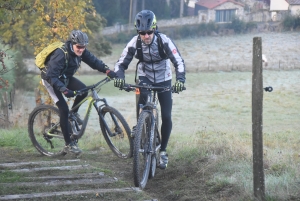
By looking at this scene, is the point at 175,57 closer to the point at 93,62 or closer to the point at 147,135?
the point at 147,135

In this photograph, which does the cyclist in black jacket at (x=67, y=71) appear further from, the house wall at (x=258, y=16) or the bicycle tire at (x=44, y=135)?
the house wall at (x=258, y=16)

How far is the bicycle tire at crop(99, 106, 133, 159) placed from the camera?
27.5ft

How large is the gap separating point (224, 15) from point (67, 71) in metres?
14.6

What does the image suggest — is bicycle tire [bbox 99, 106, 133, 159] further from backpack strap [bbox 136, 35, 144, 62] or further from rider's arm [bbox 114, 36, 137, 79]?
backpack strap [bbox 136, 35, 144, 62]

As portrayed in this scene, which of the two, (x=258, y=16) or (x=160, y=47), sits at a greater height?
(x=258, y=16)

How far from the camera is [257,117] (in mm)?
5762

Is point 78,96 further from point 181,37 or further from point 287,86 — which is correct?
point 181,37

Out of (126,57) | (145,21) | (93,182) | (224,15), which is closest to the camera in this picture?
(93,182)

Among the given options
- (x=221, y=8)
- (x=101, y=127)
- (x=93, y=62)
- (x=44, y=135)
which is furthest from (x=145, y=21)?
(x=221, y=8)

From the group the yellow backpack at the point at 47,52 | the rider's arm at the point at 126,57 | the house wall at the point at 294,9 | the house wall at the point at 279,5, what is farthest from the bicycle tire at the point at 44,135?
the house wall at the point at 279,5

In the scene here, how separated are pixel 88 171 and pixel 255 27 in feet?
43.8

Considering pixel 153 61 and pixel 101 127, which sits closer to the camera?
pixel 153 61

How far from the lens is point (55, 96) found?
342 inches

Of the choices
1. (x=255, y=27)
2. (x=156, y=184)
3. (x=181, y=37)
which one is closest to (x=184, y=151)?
(x=156, y=184)
